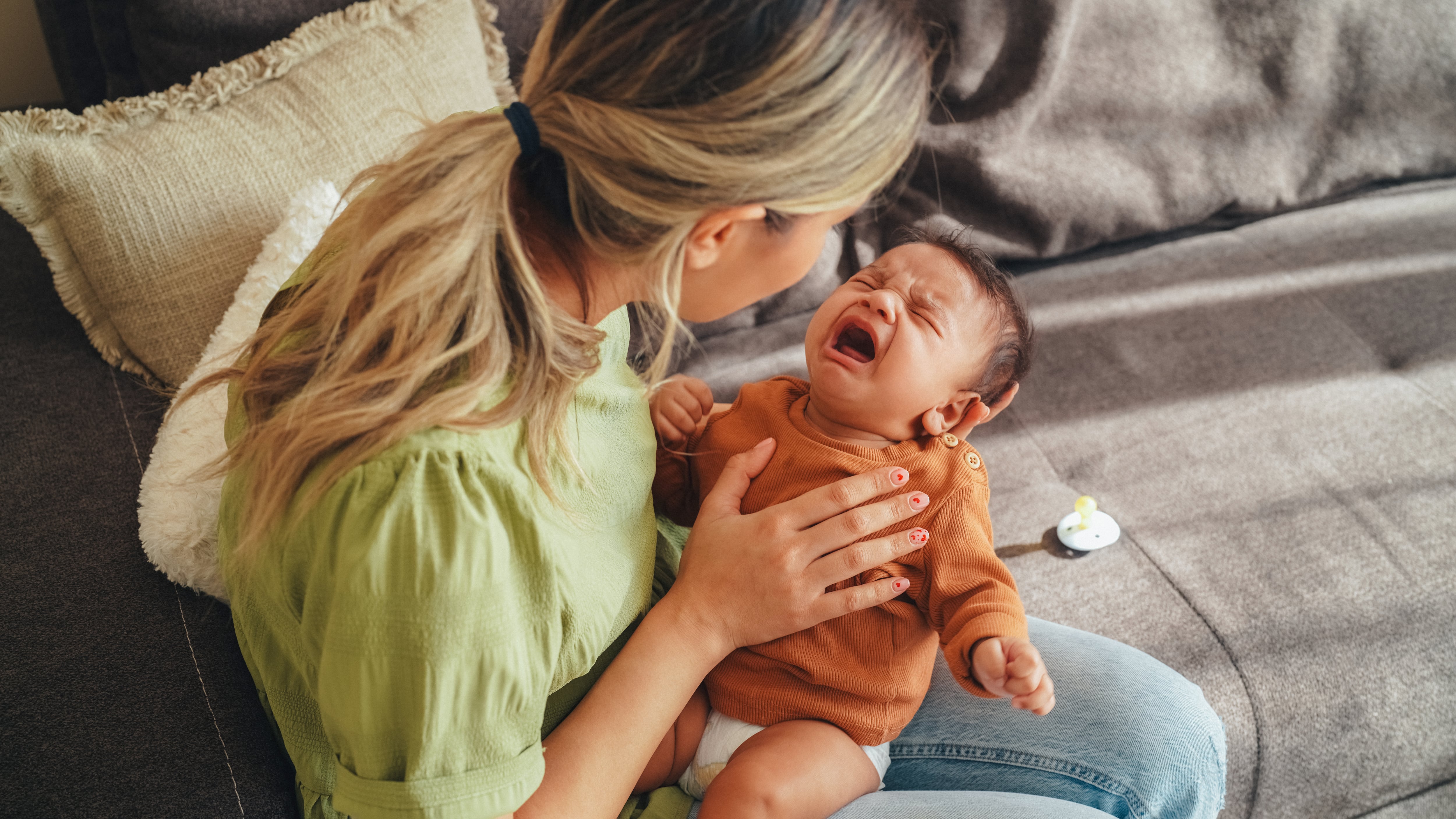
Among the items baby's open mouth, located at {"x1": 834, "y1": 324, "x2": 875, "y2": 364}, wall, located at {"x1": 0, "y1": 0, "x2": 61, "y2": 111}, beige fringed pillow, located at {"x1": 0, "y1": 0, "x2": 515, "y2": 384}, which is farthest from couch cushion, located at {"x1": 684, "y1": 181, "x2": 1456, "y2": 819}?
wall, located at {"x1": 0, "y1": 0, "x2": 61, "y2": 111}

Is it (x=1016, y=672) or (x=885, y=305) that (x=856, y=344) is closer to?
(x=885, y=305)

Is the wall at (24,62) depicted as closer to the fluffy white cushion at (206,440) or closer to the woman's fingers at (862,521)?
the fluffy white cushion at (206,440)

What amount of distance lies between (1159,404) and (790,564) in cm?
97

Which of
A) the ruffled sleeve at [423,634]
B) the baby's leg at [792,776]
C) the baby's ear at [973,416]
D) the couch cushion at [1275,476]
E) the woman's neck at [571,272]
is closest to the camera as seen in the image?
the ruffled sleeve at [423,634]

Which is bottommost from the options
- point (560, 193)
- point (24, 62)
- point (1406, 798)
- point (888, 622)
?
point (1406, 798)

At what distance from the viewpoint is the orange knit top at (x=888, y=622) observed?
0.92 m

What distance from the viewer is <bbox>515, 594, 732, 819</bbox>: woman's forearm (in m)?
0.81

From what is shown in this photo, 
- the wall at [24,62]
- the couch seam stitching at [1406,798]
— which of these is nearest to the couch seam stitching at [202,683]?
the wall at [24,62]

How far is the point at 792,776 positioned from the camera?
88cm

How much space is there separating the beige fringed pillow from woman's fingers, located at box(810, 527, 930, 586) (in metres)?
0.64

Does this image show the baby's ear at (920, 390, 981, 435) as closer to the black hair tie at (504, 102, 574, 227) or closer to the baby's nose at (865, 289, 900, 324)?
the baby's nose at (865, 289, 900, 324)

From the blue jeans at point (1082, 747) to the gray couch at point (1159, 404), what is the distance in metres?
0.21

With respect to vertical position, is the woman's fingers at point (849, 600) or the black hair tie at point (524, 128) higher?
the black hair tie at point (524, 128)

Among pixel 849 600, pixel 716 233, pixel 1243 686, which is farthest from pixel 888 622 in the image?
pixel 1243 686
